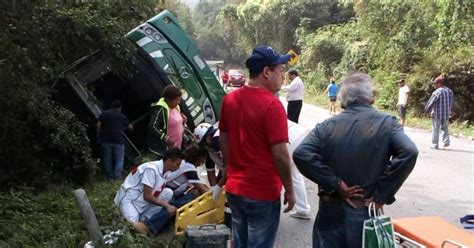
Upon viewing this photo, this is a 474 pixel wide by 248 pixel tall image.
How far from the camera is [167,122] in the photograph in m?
7.23

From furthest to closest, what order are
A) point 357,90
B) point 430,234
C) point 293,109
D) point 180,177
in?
1. point 293,109
2. point 180,177
3. point 430,234
4. point 357,90

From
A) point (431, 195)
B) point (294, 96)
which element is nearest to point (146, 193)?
point (431, 195)

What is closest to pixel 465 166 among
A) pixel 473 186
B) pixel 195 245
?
pixel 473 186

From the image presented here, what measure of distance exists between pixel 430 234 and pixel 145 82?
6.08 m

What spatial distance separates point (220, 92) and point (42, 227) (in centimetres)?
487

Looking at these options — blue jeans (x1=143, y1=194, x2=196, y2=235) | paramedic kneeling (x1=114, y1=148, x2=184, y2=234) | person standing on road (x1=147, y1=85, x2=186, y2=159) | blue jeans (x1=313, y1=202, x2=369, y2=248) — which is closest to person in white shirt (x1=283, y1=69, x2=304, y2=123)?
person standing on road (x1=147, y1=85, x2=186, y2=159)

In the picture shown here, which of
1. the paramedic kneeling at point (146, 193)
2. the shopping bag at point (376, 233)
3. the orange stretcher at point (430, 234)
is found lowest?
the paramedic kneeling at point (146, 193)

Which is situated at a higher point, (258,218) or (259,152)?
(259,152)

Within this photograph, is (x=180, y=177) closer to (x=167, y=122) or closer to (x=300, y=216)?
(x=167, y=122)

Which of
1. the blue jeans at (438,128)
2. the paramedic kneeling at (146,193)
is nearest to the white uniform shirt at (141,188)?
the paramedic kneeling at (146,193)

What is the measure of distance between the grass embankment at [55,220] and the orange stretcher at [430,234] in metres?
2.01

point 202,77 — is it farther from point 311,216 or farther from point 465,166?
point 465,166

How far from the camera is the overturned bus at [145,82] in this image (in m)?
8.78

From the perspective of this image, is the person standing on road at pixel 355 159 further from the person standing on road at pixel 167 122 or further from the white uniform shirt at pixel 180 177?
the person standing on road at pixel 167 122
